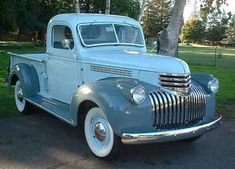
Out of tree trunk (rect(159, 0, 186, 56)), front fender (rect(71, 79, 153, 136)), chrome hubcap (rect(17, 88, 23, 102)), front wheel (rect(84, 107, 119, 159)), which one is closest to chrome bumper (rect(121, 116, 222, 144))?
front fender (rect(71, 79, 153, 136))

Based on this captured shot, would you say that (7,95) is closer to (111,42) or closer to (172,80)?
(111,42)

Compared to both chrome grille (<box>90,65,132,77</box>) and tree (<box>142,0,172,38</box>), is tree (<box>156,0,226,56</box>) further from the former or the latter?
tree (<box>142,0,172,38</box>)

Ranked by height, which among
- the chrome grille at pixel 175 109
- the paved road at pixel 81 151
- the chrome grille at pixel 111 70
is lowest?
the paved road at pixel 81 151

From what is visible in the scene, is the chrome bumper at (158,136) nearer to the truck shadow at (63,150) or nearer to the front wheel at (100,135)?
the front wheel at (100,135)

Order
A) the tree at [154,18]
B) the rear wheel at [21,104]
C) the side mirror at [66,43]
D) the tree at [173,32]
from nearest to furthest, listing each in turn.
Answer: the side mirror at [66,43] → the rear wheel at [21,104] → the tree at [173,32] → the tree at [154,18]

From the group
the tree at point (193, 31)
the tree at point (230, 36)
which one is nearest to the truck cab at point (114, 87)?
the tree at point (230, 36)

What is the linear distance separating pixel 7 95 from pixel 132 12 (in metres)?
35.9

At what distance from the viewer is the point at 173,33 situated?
10.3 meters

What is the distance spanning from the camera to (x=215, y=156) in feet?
20.4

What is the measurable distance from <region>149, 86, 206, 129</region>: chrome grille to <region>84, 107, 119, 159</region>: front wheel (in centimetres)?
63

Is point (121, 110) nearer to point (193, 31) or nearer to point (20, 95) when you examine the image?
point (20, 95)

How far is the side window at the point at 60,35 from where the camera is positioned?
745cm

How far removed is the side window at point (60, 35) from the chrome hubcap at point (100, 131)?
6.26 ft

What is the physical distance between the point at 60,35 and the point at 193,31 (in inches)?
3242
